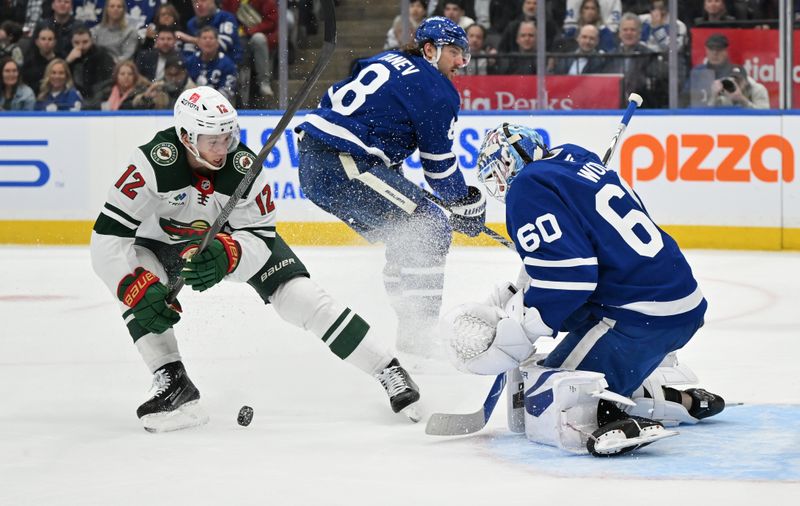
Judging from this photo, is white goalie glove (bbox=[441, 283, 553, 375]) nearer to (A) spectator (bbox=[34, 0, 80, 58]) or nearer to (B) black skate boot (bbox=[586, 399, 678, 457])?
(B) black skate boot (bbox=[586, 399, 678, 457])

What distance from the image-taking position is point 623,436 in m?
2.96

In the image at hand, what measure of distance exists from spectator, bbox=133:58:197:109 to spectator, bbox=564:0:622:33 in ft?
7.23

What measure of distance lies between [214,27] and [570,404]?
5269 millimetres

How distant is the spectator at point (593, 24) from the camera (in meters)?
7.33

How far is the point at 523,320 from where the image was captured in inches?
120

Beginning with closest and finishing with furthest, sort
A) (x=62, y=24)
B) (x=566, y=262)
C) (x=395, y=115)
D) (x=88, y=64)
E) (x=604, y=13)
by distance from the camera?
(x=566, y=262)
(x=395, y=115)
(x=604, y=13)
(x=88, y=64)
(x=62, y=24)

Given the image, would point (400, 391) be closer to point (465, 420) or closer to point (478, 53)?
point (465, 420)

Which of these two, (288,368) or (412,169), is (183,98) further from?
(412,169)

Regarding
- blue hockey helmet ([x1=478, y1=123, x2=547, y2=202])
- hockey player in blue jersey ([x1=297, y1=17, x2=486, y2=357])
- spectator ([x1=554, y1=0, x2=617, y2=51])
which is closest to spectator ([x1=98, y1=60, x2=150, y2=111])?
spectator ([x1=554, y1=0, x2=617, y2=51])

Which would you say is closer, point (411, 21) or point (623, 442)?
point (623, 442)

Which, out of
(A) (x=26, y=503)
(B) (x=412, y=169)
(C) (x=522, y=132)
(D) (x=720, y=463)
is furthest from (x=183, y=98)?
(B) (x=412, y=169)

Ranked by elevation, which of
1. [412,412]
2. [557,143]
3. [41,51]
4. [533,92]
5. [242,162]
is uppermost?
[242,162]

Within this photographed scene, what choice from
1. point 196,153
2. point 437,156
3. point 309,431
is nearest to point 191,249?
point 196,153

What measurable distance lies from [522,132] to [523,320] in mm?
463
